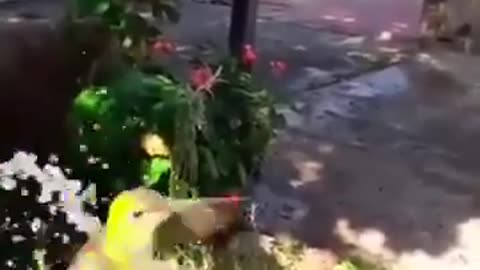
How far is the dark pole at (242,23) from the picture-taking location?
3963mm

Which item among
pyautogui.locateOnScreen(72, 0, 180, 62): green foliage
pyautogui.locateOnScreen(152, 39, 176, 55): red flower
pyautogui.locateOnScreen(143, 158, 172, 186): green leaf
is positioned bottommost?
pyautogui.locateOnScreen(143, 158, 172, 186): green leaf

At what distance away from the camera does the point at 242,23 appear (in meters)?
3.98

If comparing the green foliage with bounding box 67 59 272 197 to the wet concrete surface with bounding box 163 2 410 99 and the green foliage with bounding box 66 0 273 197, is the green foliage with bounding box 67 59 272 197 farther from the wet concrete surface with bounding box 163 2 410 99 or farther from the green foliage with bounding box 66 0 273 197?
the wet concrete surface with bounding box 163 2 410 99

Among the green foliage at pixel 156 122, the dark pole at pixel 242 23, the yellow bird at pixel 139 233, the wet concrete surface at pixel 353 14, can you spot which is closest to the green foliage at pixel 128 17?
the green foliage at pixel 156 122

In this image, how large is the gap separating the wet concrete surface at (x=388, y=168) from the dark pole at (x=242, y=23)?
36cm

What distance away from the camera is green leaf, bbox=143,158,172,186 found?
245cm

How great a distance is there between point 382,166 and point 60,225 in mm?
2409

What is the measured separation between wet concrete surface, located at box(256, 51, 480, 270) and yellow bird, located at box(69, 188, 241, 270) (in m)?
1.62

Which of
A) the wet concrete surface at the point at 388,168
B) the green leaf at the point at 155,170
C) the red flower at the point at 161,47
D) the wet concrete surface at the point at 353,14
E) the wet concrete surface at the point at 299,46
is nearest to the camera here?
the green leaf at the point at 155,170

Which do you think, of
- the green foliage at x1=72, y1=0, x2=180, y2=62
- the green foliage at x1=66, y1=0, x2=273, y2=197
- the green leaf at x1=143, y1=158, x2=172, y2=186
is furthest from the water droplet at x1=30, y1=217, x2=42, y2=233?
the green foliage at x1=72, y1=0, x2=180, y2=62

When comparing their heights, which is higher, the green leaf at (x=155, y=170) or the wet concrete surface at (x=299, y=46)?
the green leaf at (x=155, y=170)

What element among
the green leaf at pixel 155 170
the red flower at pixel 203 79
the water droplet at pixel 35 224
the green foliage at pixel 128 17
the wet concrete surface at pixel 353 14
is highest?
the green foliage at pixel 128 17

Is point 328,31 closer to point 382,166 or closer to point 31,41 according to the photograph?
point 382,166

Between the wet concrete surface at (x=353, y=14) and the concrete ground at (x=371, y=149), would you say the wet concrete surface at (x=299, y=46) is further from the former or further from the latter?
the wet concrete surface at (x=353, y=14)
